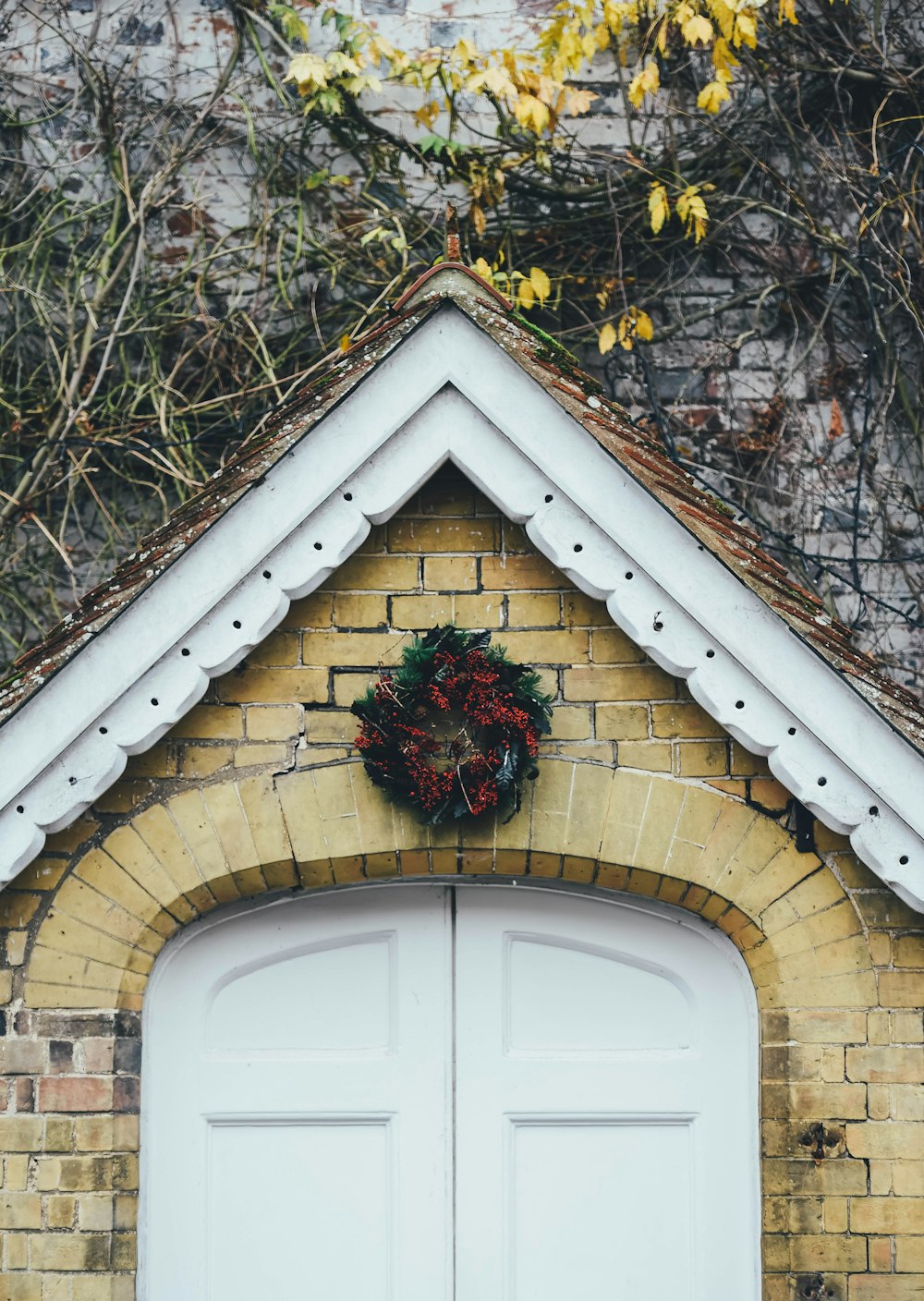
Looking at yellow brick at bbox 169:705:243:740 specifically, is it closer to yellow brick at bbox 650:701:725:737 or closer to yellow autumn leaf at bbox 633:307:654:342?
yellow brick at bbox 650:701:725:737

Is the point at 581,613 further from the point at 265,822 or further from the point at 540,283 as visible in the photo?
the point at 540,283

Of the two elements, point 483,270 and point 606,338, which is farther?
point 606,338

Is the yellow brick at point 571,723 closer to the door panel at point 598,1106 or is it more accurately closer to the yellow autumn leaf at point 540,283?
the door panel at point 598,1106

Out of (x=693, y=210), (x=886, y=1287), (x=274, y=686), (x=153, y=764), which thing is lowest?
(x=886, y=1287)

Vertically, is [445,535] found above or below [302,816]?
above

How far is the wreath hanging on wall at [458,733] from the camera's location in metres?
3.27

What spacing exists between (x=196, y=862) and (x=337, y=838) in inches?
15.4

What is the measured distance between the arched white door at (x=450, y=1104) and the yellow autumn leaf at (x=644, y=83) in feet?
10.8

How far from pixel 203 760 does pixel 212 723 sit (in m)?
0.10

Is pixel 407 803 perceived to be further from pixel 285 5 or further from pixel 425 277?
pixel 285 5

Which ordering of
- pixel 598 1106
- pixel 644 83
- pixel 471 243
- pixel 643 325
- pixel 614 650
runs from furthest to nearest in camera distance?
pixel 471 243 < pixel 643 325 < pixel 644 83 < pixel 598 1106 < pixel 614 650

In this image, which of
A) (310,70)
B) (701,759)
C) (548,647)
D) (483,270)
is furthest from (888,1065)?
(310,70)

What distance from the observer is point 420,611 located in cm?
349

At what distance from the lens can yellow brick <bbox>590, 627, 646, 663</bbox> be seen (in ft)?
11.4
